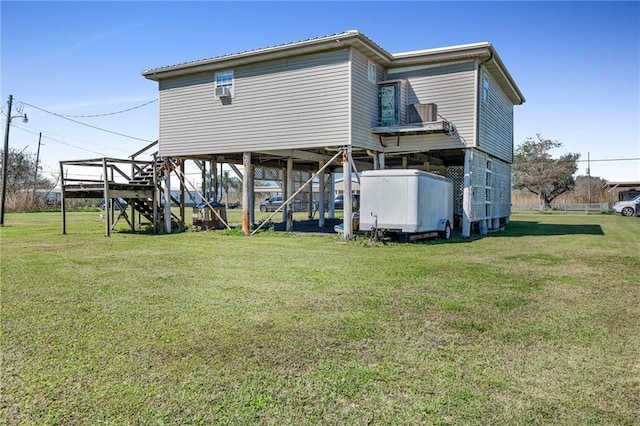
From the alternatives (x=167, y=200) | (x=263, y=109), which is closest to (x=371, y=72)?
(x=263, y=109)

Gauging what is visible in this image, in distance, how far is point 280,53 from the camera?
45.0ft

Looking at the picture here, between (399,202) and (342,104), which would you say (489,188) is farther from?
(342,104)

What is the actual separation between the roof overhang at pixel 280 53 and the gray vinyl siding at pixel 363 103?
413 mm

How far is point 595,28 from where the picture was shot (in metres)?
12.0

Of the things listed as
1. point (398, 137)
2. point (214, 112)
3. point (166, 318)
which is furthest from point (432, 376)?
point (214, 112)

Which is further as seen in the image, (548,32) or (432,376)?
(548,32)

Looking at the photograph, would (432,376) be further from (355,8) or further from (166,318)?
(355,8)

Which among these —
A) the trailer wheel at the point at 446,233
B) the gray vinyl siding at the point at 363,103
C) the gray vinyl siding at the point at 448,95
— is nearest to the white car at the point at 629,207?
the gray vinyl siding at the point at 448,95

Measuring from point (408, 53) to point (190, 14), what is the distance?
695 cm

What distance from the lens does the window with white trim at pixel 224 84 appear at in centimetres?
1508

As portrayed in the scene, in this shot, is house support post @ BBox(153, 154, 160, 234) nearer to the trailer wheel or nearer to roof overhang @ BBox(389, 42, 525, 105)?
roof overhang @ BBox(389, 42, 525, 105)

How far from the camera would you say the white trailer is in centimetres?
1204

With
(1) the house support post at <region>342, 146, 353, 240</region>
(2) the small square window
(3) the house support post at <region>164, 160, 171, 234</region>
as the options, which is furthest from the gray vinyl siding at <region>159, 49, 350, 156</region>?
(2) the small square window

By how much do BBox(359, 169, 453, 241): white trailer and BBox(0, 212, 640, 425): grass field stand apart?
4.00 meters
